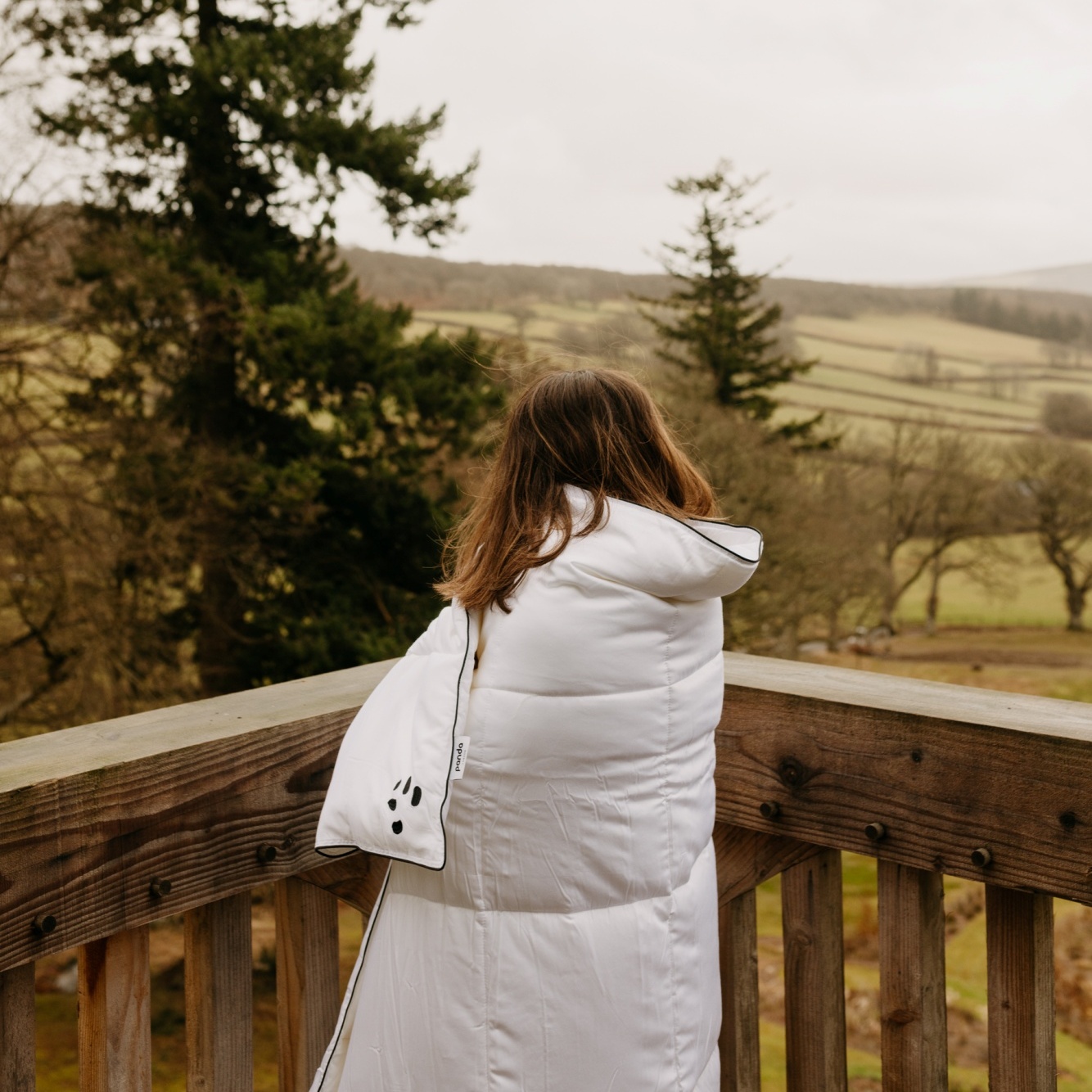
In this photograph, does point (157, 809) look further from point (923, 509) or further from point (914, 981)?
point (923, 509)

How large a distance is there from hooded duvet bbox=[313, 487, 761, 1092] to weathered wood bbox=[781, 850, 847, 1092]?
0.18m

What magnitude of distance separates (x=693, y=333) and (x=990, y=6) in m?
40.6

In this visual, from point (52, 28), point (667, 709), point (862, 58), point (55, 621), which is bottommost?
point (55, 621)

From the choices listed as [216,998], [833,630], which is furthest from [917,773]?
[833,630]

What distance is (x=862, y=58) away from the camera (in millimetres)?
58844

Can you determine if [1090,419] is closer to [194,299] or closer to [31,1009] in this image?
[194,299]

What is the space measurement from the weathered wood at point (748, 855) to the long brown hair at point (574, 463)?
413mm

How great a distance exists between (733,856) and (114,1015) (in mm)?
743

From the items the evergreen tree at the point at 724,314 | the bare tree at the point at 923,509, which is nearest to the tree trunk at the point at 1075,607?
the bare tree at the point at 923,509

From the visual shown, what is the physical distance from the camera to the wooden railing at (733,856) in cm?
107

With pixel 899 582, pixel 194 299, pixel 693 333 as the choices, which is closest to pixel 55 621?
pixel 194 299

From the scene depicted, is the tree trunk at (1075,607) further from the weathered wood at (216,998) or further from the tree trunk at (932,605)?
the weathered wood at (216,998)

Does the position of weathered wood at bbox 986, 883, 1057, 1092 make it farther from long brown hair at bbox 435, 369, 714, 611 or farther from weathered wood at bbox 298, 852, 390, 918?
weathered wood at bbox 298, 852, 390, 918

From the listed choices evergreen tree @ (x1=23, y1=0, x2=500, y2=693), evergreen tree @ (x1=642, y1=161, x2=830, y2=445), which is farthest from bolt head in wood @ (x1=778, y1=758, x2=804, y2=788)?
evergreen tree @ (x1=642, y1=161, x2=830, y2=445)
